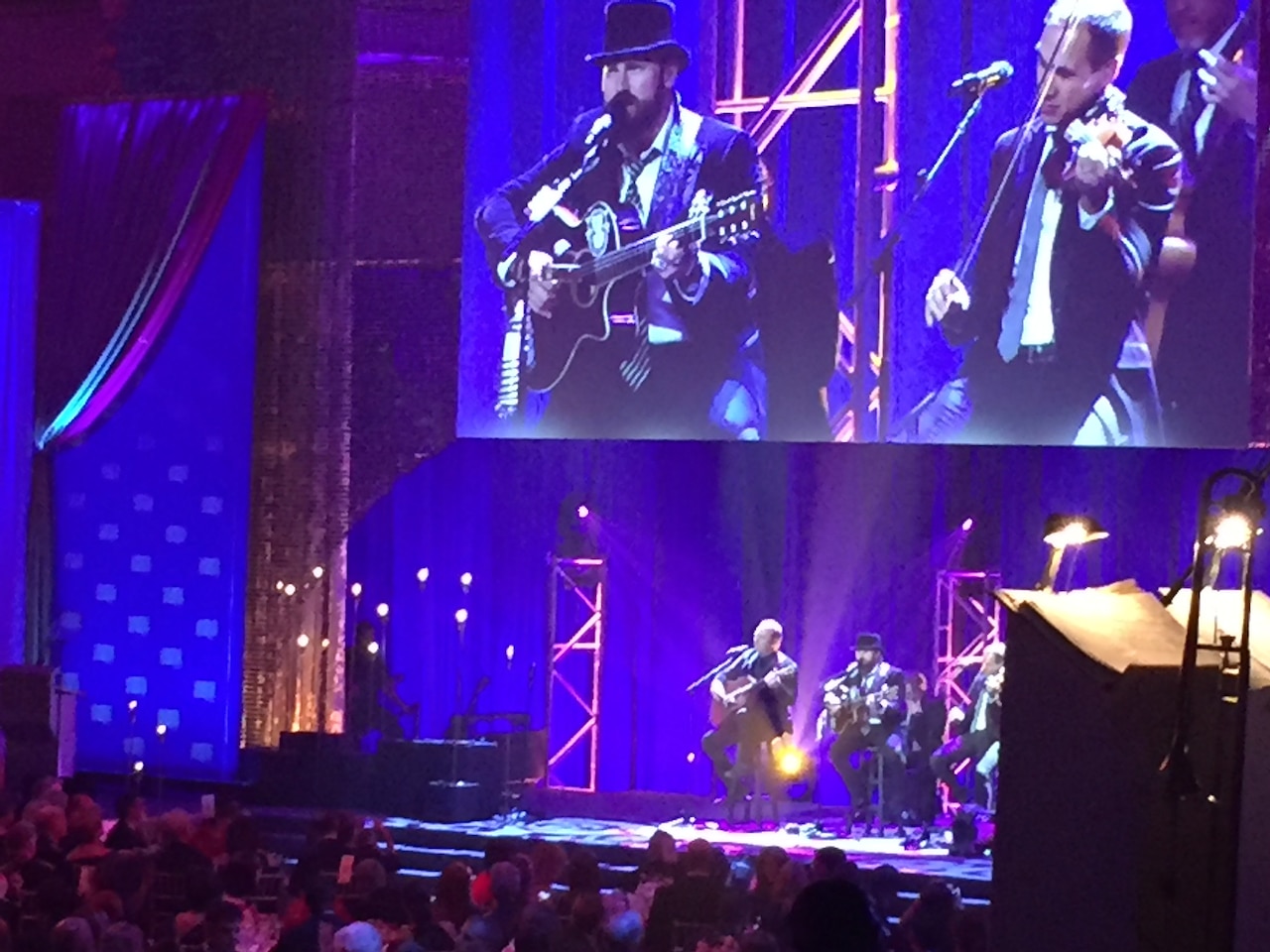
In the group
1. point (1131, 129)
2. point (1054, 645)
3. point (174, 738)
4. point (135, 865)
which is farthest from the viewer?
point (174, 738)

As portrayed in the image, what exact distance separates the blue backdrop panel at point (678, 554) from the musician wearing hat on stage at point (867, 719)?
939 mm

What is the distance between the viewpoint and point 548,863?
7.79 meters

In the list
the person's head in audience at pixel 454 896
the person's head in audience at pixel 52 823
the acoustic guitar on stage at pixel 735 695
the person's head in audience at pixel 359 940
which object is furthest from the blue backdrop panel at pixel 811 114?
the person's head in audience at pixel 359 940

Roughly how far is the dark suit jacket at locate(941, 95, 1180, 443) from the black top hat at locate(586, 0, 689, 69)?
105 inches

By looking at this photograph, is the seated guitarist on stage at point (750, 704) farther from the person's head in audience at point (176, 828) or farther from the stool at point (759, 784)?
the person's head in audience at point (176, 828)

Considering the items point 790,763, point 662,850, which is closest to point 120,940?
point 662,850

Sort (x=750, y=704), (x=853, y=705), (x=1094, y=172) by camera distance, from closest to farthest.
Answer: (x=1094, y=172) → (x=853, y=705) → (x=750, y=704)

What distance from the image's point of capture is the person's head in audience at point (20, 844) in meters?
7.47

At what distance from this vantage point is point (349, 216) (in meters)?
15.4

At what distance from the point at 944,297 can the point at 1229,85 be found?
2294 millimetres

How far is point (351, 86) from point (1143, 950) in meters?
12.7

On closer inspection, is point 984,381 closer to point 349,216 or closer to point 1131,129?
→ point 1131,129

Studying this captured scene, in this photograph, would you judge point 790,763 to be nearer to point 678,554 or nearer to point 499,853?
point 678,554

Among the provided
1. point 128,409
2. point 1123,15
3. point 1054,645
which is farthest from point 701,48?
point 1054,645
